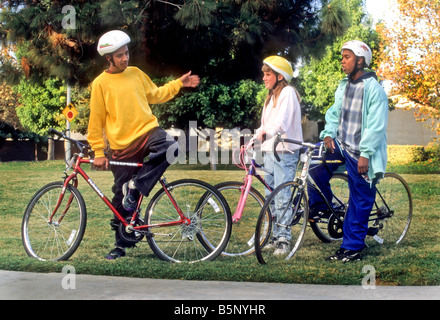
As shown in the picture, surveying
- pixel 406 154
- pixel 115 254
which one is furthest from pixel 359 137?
pixel 406 154

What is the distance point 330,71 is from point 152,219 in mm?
32084

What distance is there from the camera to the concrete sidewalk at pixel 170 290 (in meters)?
3.63

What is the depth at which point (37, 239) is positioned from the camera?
495cm

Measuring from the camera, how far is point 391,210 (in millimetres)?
5812

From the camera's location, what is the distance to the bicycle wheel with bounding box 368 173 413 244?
5.75 metres

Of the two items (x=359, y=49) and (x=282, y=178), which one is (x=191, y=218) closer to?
(x=282, y=178)

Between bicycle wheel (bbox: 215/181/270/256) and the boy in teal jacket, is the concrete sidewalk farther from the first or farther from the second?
the boy in teal jacket

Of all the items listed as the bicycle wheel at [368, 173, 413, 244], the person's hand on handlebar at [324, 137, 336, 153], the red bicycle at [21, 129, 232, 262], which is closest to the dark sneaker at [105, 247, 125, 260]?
the red bicycle at [21, 129, 232, 262]

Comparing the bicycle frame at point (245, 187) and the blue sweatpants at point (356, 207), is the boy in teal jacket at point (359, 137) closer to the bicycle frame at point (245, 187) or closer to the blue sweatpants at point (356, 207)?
the blue sweatpants at point (356, 207)

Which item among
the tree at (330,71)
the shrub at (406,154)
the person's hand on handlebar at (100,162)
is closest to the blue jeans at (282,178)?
the person's hand on handlebar at (100,162)

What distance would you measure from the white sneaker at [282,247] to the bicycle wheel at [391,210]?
1152 mm

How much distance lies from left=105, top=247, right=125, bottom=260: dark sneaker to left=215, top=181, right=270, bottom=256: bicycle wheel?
2.92 ft

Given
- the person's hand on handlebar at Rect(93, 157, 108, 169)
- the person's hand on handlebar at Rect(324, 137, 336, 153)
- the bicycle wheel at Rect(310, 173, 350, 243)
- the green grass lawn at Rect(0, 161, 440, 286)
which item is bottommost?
the green grass lawn at Rect(0, 161, 440, 286)
